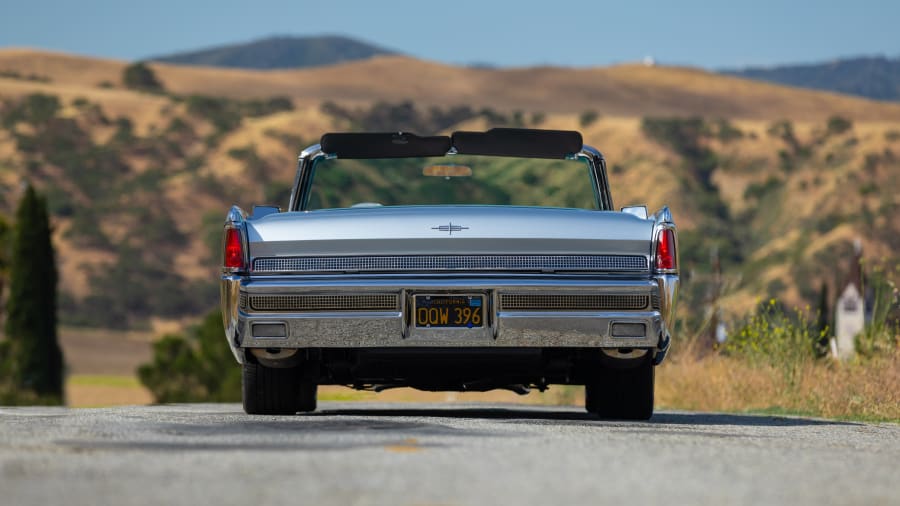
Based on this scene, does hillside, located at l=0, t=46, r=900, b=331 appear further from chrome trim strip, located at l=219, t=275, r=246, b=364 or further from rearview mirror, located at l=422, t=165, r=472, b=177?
chrome trim strip, located at l=219, t=275, r=246, b=364

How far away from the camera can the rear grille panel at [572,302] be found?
907cm

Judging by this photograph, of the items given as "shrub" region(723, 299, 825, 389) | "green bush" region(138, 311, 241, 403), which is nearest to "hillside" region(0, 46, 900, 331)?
"green bush" region(138, 311, 241, 403)

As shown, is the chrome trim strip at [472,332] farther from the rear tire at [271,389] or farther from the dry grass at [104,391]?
the dry grass at [104,391]

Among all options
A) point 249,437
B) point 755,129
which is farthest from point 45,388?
point 755,129

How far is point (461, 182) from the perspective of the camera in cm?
1084

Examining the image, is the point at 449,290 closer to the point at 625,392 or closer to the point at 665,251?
the point at 665,251

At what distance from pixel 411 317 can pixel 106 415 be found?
2.36m

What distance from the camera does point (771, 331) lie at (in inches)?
611

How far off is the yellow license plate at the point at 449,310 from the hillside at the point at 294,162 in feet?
219

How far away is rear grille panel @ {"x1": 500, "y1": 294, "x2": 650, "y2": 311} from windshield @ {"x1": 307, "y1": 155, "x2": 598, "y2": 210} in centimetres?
167

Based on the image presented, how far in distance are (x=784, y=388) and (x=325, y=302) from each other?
714cm

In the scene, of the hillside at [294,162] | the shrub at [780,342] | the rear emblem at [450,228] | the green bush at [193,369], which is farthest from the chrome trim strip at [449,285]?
the hillside at [294,162]

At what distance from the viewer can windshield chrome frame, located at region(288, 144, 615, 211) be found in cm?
1070

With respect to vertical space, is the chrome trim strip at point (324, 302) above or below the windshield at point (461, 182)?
below
